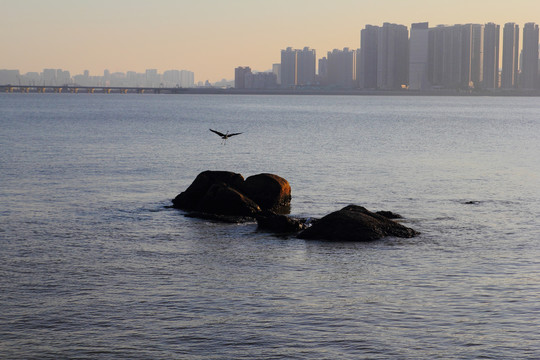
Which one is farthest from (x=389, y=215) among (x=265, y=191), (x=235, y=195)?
(x=235, y=195)

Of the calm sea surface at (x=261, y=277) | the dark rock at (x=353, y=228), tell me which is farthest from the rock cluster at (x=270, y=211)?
the calm sea surface at (x=261, y=277)

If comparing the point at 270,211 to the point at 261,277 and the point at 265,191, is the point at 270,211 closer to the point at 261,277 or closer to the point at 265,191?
the point at 265,191

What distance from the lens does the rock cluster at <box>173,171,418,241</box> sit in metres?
23.4

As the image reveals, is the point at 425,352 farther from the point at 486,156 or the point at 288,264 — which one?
the point at 486,156

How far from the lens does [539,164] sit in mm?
52688

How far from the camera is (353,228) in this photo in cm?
2328

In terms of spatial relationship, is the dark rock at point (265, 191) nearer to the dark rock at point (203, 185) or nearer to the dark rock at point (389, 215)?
the dark rock at point (203, 185)

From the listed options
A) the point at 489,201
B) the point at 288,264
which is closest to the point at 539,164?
the point at 489,201

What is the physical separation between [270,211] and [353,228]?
17.3 feet

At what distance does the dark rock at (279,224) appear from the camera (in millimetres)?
24656

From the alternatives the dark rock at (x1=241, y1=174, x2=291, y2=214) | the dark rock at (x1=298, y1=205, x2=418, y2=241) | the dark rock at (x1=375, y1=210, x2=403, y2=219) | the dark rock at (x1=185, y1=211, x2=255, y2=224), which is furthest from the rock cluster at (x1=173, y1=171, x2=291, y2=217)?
the dark rock at (x1=298, y1=205, x2=418, y2=241)

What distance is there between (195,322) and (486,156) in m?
48.9

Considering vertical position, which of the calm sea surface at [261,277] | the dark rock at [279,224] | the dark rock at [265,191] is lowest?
the calm sea surface at [261,277]

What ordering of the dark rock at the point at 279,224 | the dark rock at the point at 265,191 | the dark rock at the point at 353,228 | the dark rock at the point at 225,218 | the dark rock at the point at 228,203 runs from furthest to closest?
the dark rock at the point at 265,191 → the dark rock at the point at 228,203 → the dark rock at the point at 225,218 → the dark rock at the point at 279,224 → the dark rock at the point at 353,228
